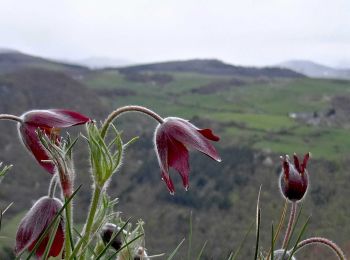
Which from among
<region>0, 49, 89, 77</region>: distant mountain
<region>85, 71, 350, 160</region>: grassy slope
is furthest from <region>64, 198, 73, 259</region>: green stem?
<region>0, 49, 89, 77</region>: distant mountain

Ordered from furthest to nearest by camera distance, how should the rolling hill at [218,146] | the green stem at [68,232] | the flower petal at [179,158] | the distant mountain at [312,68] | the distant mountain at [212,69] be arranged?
1. the distant mountain at [312,68]
2. the distant mountain at [212,69]
3. the rolling hill at [218,146]
4. the flower petal at [179,158]
5. the green stem at [68,232]

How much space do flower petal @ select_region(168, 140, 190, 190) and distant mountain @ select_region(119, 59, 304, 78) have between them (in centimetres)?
7158

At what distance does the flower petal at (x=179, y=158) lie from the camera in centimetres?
101

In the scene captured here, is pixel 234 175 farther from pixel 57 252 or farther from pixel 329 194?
pixel 57 252

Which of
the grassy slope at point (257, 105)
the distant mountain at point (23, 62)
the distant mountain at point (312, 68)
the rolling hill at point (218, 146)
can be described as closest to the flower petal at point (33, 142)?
the rolling hill at point (218, 146)

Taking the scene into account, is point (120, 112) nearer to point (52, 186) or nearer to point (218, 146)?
point (52, 186)

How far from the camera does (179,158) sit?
102 cm

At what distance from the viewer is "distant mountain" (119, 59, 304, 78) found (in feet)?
248

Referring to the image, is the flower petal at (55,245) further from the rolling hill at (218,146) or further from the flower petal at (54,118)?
the rolling hill at (218,146)

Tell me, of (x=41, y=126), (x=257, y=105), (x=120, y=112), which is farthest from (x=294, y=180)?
(x=257, y=105)

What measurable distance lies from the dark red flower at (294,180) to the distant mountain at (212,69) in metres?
71.5

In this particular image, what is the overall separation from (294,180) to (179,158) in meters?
0.22

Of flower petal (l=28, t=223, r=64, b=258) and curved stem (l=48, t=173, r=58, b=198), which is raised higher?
curved stem (l=48, t=173, r=58, b=198)

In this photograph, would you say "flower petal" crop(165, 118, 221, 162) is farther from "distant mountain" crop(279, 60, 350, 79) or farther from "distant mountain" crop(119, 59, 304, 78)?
"distant mountain" crop(279, 60, 350, 79)
